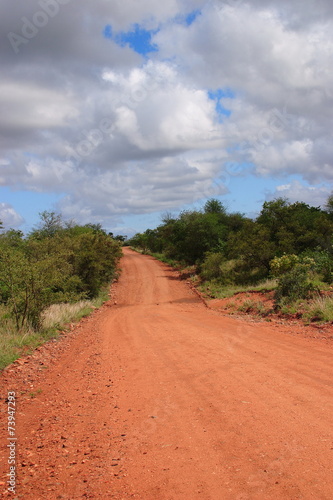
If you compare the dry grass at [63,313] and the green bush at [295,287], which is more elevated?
the green bush at [295,287]

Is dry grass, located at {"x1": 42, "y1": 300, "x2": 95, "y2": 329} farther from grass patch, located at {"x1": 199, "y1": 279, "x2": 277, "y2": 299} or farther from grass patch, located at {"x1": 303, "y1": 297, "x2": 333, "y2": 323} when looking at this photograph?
grass patch, located at {"x1": 303, "y1": 297, "x2": 333, "y2": 323}

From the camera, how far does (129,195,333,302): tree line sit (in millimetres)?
19303

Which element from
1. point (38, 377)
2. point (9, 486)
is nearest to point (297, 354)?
point (38, 377)

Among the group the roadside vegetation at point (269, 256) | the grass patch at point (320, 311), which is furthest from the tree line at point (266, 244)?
the grass patch at point (320, 311)

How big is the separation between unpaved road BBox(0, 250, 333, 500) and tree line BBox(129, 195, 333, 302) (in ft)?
27.7

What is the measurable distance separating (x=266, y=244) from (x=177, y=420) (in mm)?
18032

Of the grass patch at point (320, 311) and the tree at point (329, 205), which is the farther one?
the tree at point (329, 205)

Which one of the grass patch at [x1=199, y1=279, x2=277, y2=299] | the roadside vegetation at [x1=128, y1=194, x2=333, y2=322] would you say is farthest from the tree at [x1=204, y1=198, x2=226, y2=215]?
the grass patch at [x1=199, y1=279, x2=277, y2=299]

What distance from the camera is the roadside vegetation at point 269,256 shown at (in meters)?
14.9

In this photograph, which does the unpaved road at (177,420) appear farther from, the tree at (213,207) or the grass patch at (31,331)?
the tree at (213,207)

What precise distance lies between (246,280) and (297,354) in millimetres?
13920

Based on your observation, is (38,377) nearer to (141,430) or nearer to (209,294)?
(141,430)

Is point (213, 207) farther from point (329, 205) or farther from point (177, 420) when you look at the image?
point (177, 420)

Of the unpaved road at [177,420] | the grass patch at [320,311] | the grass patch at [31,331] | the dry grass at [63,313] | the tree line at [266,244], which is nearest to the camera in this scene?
the unpaved road at [177,420]
